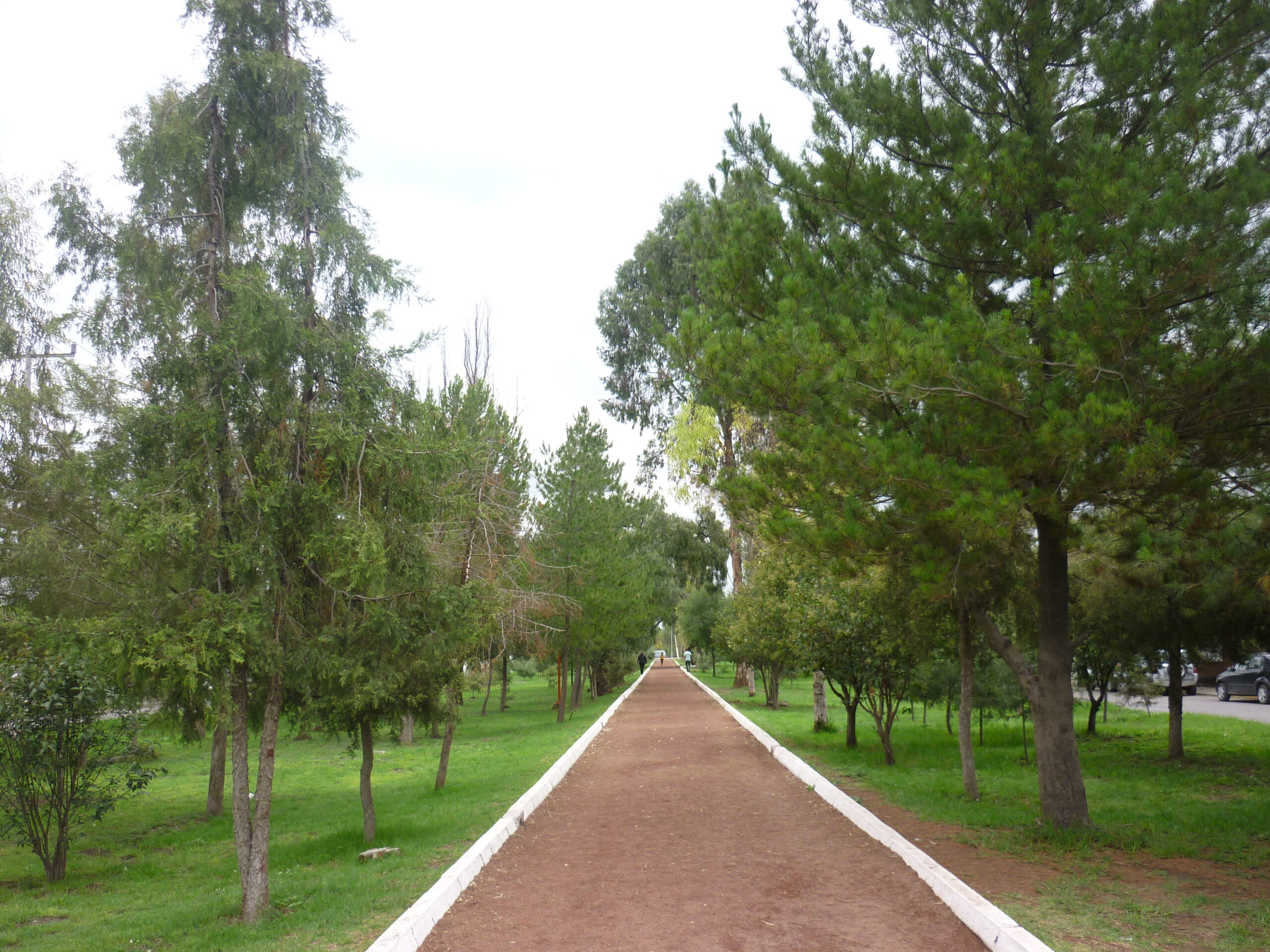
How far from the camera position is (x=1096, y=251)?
23.3 feet

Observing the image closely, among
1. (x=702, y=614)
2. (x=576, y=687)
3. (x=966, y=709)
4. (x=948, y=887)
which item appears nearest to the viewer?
(x=948, y=887)

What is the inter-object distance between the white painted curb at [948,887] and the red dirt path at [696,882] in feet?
0.28

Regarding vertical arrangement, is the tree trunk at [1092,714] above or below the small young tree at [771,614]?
below

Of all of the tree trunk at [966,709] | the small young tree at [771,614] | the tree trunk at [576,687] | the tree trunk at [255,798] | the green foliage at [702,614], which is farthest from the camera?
the green foliage at [702,614]

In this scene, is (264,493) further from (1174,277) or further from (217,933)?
(1174,277)

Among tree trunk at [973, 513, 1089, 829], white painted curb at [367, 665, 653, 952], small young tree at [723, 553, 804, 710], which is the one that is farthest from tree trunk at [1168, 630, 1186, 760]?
white painted curb at [367, 665, 653, 952]

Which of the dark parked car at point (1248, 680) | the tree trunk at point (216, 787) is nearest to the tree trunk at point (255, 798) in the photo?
the tree trunk at point (216, 787)

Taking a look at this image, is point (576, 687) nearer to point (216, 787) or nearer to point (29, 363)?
point (216, 787)

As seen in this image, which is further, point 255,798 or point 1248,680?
point 1248,680

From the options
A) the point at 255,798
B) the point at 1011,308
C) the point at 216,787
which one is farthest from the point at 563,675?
the point at 1011,308

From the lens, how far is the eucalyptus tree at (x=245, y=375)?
7.40 metres

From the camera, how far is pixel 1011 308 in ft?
26.6

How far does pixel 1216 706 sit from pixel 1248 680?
1277 millimetres

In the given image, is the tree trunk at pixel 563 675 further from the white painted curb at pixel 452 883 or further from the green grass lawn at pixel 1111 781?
the white painted curb at pixel 452 883
